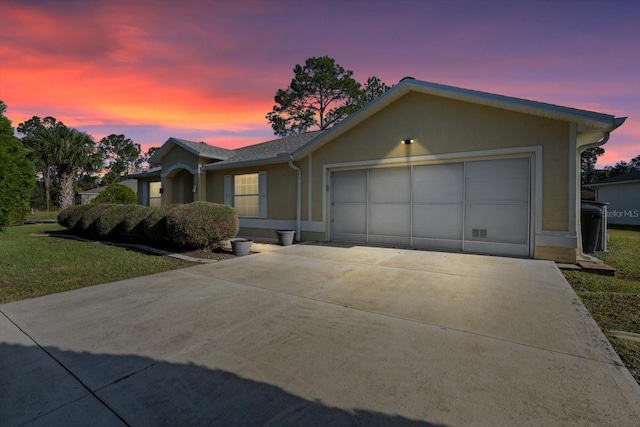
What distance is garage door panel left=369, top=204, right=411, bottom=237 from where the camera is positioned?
29.7 ft

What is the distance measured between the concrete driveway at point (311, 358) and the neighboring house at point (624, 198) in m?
23.8

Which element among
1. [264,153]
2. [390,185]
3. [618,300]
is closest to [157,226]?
[264,153]

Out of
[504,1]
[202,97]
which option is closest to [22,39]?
[202,97]

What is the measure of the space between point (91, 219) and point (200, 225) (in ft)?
21.1

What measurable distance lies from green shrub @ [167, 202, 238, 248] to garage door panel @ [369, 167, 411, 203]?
4567 millimetres

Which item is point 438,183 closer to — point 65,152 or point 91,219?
point 91,219

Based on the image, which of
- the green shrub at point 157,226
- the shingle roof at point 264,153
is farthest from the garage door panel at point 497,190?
the green shrub at point 157,226

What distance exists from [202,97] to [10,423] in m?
11.8

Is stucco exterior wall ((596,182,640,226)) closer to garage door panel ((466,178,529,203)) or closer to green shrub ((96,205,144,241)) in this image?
garage door panel ((466,178,529,203))

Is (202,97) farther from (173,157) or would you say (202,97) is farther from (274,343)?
(274,343)

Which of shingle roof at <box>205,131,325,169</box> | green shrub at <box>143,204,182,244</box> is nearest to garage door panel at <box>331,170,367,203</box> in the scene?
shingle roof at <box>205,131,325,169</box>

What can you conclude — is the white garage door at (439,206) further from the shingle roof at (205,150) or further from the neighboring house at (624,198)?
the neighboring house at (624,198)

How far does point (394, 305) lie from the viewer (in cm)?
411

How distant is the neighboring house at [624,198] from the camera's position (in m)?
20.5
